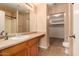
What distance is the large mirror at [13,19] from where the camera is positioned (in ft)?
7.43

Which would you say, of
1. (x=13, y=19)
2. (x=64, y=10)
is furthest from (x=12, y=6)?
(x=64, y=10)

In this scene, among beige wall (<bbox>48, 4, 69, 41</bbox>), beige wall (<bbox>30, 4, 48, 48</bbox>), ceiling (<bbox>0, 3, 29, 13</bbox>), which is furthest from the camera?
beige wall (<bbox>30, 4, 48, 48</bbox>)

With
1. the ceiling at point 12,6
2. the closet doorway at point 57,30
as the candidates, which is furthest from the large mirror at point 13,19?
the closet doorway at point 57,30

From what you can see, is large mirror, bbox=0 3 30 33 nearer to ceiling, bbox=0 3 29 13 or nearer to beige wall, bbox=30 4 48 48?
ceiling, bbox=0 3 29 13

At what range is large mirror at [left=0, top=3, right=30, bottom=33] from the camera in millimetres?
2264

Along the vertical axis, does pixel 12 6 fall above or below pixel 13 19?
above

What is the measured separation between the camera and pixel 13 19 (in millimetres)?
2588

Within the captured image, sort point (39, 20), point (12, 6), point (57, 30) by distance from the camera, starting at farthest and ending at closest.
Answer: point (39, 20)
point (57, 30)
point (12, 6)

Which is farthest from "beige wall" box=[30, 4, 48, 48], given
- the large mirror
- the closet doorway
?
the closet doorway

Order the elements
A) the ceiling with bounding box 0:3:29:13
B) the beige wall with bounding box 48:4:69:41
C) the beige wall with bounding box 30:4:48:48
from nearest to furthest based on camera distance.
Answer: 1. the ceiling with bounding box 0:3:29:13
2. the beige wall with bounding box 48:4:69:41
3. the beige wall with bounding box 30:4:48:48

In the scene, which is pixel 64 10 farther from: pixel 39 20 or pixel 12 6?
pixel 12 6

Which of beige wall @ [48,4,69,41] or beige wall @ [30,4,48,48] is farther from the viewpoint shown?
beige wall @ [30,4,48,48]

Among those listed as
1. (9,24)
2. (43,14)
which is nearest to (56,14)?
(43,14)

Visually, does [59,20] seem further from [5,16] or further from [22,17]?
[5,16]
